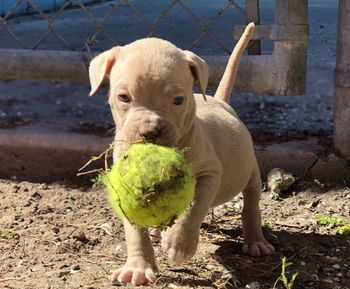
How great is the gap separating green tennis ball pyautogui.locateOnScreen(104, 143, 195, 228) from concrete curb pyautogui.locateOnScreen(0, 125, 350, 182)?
170 centimetres

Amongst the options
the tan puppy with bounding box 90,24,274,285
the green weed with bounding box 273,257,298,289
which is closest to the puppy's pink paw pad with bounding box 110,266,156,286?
the tan puppy with bounding box 90,24,274,285

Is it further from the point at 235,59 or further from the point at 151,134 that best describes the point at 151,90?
the point at 235,59

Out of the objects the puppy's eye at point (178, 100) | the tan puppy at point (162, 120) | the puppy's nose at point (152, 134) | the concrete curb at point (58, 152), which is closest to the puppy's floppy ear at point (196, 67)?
the tan puppy at point (162, 120)

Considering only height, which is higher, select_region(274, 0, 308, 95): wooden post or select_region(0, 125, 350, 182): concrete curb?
select_region(274, 0, 308, 95): wooden post

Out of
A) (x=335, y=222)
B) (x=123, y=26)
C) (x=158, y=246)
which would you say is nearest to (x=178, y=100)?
(x=158, y=246)

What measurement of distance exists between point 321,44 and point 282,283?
5665 millimetres

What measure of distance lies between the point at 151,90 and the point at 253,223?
92 centimetres

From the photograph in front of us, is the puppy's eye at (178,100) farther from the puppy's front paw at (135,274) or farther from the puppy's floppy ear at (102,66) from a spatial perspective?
the puppy's front paw at (135,274)

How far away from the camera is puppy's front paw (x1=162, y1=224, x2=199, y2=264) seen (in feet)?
8.07

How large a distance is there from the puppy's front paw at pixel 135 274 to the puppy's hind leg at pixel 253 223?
60 centimetres

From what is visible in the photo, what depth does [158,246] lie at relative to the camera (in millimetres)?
3051

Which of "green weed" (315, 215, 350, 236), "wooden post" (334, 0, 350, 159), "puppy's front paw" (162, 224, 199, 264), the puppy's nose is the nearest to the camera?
the puppy's nose

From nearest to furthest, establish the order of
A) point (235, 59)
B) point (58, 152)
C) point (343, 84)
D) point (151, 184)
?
point (151, 184), point (235, 59), point (343, 84), point (58, 152)

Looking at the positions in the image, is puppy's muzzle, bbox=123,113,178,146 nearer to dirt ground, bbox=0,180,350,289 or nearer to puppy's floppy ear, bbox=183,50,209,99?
puppy's floppy ear, bbox=183,50,209,99
